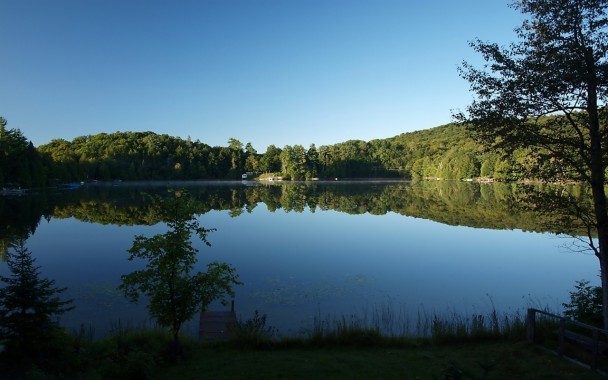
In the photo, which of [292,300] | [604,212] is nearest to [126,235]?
[292,300]

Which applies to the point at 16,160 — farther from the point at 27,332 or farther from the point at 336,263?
the point at 27,332

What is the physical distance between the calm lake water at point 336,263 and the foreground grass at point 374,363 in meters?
2.87

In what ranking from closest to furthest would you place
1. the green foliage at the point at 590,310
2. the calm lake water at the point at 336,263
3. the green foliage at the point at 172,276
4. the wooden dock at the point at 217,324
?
the green foliage at the point at 172,276 → the green foliage at the point at 590,310 → the wooden dock at the point at 217,324 → the calm lake water at the point at 336,263

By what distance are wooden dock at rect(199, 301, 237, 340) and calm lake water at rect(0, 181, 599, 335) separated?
552mm

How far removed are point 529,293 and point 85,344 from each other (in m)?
16.0

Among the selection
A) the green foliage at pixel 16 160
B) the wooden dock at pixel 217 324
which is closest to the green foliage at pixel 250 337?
the wooden dock at pixel 217 324

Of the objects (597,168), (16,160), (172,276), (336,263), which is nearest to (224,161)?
(16,160)

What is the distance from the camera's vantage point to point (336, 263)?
22312 millimetres

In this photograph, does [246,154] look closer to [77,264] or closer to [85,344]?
[77,264]

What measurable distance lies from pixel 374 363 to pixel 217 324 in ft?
18.0

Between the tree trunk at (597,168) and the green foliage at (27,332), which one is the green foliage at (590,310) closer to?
the tree trunk at (597,168)

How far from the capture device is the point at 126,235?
30.6m

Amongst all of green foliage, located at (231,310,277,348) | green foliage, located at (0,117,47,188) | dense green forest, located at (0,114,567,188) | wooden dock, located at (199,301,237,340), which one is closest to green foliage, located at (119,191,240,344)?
green foliage, located at (231,310,277,348)

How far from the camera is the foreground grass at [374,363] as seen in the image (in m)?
7.88
